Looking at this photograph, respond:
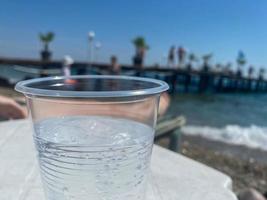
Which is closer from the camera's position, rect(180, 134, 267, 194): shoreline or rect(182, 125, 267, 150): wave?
rect(180, 134, 267, 194): shoreline

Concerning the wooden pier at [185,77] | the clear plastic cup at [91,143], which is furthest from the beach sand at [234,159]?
the wooden pier at [185,77]

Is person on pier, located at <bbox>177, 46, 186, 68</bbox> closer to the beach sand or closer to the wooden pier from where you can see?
the wooden pier

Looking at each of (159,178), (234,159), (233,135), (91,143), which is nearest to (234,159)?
(234,159)

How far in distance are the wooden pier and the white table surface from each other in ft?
39.7

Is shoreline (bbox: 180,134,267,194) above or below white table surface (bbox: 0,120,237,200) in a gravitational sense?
below

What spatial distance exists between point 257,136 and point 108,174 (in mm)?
7655

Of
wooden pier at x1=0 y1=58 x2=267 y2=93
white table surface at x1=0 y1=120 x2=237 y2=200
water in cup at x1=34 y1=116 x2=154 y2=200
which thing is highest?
water in cup at x1=34 y1=116 x2=154 y2=200

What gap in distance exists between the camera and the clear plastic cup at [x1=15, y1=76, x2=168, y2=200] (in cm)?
55

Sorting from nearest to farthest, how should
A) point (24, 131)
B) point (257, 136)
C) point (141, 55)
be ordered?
1. point (24, 131)
2. point (257, 136)
3. point (141, 55)

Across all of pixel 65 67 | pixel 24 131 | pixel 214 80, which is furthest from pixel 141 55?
pixel 24 131

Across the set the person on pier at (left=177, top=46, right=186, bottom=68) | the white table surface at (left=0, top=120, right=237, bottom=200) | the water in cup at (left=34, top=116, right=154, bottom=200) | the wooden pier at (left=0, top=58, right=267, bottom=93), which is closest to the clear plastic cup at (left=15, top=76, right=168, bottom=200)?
the water in cup at (left=34, top=116, right=154, bottom=200)

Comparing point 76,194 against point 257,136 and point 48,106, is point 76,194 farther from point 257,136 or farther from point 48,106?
point 257,136

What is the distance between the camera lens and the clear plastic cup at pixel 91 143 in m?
0.55

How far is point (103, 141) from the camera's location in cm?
63
